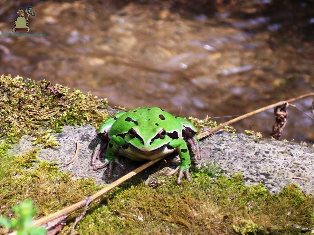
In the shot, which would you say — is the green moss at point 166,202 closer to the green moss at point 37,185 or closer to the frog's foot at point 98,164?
the green moss at point 37,185

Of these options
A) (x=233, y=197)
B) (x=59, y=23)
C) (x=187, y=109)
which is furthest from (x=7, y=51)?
(x=233, y=197)

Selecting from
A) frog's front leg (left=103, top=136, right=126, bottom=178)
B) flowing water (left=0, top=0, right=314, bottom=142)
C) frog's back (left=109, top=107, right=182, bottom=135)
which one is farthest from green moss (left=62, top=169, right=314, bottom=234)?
flowing water (left=0, top=0, right=314, bottom=142)

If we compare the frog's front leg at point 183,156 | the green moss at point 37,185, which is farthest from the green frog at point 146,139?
the green moss at point 37,185

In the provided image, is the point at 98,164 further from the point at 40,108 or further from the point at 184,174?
the point at 40,108

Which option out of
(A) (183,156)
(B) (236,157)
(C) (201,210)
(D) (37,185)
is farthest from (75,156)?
(B) (236,157)

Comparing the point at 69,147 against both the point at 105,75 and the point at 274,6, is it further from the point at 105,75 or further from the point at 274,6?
the point at 274,6

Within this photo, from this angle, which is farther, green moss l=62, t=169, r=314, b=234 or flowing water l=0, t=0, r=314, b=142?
flowing water l=0, t=0, r=314, b=142

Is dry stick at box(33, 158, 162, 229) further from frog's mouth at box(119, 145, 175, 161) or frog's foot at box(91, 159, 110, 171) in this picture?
frog's foot at box(91, 159, 110, 171)
